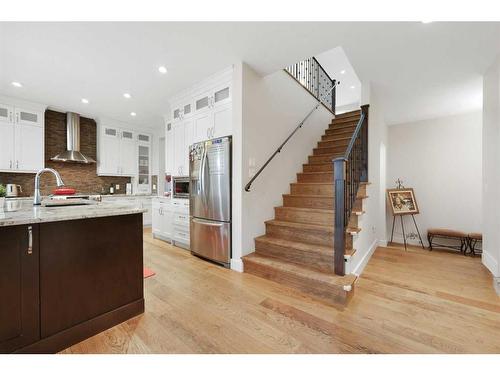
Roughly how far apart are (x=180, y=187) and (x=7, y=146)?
127 inches

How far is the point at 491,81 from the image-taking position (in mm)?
2762

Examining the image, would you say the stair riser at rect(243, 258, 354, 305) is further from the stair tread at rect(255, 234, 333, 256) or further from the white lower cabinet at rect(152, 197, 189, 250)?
the white lower cabinet at rect(152, 197, 189, 250)

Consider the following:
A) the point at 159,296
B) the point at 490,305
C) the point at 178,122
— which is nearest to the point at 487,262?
the point at 490,305

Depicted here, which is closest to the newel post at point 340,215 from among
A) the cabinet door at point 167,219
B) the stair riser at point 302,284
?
the stair riser at point 302,284

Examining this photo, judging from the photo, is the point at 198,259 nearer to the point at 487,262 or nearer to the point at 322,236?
the point at 322,236

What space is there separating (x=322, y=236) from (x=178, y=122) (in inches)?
120

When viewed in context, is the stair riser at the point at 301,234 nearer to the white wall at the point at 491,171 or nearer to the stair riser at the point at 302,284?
the stair riser at the point at 302,284

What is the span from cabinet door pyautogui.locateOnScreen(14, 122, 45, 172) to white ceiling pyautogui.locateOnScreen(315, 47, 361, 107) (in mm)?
5695

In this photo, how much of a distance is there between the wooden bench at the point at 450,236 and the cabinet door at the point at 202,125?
4832 mm

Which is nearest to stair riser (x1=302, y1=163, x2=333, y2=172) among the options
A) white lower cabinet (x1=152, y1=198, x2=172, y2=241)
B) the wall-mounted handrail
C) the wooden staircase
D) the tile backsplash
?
the wooden staircase

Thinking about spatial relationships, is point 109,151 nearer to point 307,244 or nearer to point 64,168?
point 64,168

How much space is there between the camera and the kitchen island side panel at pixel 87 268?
54.9 inches
